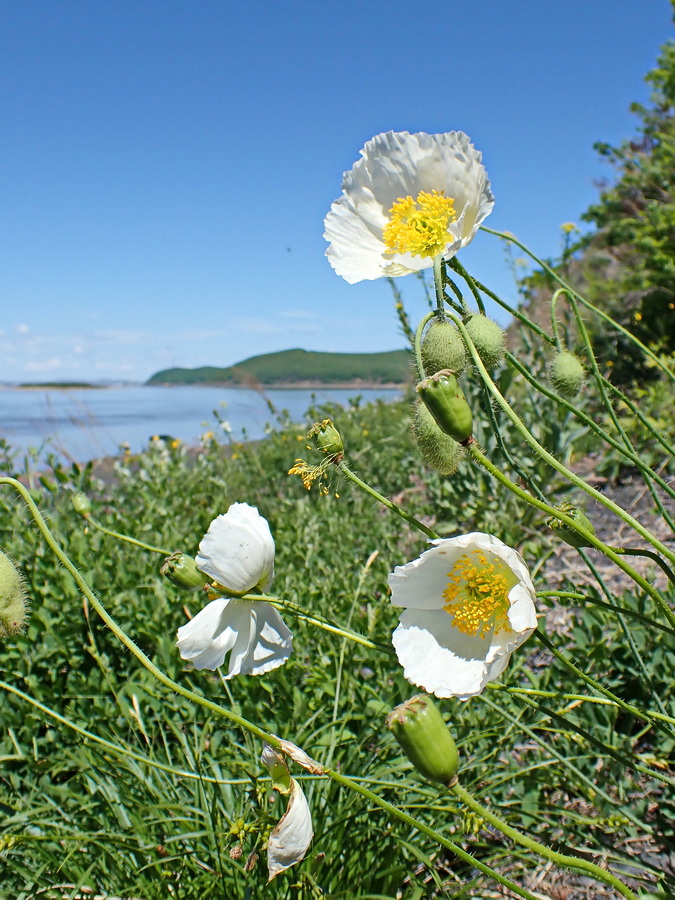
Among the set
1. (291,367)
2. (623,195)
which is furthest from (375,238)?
(291,367)

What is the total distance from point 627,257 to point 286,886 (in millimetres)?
7349

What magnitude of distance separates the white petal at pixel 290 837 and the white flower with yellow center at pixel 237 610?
0.85ft

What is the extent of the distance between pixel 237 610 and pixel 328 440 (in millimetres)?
317

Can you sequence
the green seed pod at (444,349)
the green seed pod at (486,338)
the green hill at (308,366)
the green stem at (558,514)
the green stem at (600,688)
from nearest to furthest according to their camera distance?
the green stem at (558,514)
the green stem at (600,688)
the green seed pod at (444,349)
the green seed pod at (486,338)
the green hill at (308,366)

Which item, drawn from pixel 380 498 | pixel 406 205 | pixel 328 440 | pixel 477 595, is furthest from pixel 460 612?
pixel 406 205

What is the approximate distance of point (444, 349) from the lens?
953mm

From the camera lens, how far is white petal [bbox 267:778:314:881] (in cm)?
83

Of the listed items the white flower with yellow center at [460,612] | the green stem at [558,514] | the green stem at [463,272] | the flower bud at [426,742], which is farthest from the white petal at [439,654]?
the green stem at [463,272]

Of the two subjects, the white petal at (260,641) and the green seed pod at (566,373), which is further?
the green seed pod at (566,373)

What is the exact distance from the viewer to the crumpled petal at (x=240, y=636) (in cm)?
111

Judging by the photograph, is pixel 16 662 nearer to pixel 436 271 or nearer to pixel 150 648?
pixel 150 648

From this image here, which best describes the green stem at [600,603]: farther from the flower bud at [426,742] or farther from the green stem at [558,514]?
the flower bud at [426,742]

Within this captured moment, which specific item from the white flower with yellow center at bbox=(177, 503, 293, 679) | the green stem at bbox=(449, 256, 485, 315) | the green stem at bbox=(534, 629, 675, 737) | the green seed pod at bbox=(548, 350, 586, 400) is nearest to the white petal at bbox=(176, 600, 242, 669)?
the white flower with yellow center at bbox=(177, 503, 293, 679)

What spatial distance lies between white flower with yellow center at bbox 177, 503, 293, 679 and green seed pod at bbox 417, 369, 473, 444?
16.1 inches
